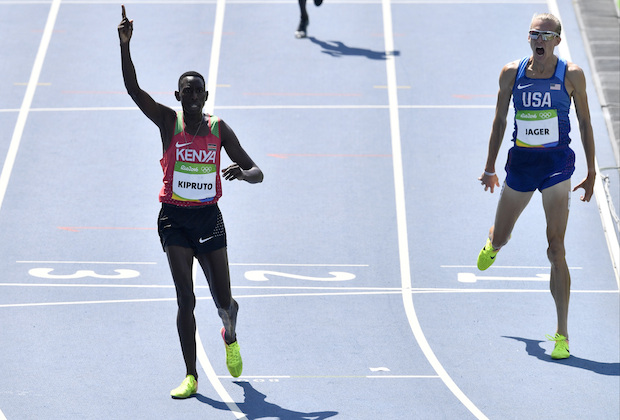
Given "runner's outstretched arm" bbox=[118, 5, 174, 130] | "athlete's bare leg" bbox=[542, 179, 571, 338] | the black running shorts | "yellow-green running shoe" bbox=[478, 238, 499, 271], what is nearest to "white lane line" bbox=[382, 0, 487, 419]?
"yellow-green running shoe" bbox=[478, 238, 499, 271]

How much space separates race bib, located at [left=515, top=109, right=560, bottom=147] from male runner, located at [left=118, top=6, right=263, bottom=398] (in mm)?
2003

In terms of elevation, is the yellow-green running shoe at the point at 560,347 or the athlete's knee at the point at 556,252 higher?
the athlete's knee at the point at 556,252

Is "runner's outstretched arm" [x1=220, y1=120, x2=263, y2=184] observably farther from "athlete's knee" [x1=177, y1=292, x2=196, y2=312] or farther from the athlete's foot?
the athlete's foot

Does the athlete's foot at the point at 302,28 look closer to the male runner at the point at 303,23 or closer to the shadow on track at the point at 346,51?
the male runner at the point at 303,23

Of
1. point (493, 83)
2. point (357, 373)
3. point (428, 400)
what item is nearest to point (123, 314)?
point (357, 373)

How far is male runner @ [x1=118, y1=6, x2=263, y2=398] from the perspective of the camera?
6.86 metres

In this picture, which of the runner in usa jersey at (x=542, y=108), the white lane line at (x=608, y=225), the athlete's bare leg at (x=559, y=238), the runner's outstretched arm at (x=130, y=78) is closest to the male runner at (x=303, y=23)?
the white lane line at (x=608, y=225)

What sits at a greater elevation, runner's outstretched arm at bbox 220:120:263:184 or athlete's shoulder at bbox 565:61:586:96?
athlete's shoulder at bbox 565:61:586:96

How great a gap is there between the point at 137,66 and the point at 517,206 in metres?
7.07

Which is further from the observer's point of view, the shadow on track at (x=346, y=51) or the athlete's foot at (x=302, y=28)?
the athlete's foot at (x=302, y=28)

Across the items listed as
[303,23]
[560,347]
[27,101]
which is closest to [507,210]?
[560,347]

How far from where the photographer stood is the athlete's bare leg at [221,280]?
278 inches

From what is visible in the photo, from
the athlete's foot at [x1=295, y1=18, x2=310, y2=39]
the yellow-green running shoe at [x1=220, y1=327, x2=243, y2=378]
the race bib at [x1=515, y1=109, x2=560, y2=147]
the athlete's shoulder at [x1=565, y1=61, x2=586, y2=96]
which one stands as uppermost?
the athlete's foot at [x1=295, y1=18, x2=310, y2=39]

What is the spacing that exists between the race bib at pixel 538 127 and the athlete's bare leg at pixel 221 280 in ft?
7.59
